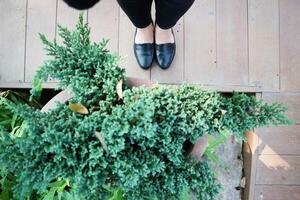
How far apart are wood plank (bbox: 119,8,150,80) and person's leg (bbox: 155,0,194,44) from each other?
15cm

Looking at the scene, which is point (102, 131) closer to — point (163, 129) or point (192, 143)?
point (163, 129)

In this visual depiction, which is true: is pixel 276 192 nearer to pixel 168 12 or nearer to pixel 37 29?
pixel 168 12

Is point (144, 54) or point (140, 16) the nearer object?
point (140, 16)

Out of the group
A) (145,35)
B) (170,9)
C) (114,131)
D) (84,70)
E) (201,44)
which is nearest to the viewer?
(114,131)

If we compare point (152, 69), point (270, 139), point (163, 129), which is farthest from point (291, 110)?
point (163, 129)

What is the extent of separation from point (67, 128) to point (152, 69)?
2.00ft

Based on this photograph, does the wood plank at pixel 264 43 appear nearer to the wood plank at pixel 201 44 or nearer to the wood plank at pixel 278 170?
the wood plank at pixel 201 44

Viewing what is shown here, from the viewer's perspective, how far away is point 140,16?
0.96 meters

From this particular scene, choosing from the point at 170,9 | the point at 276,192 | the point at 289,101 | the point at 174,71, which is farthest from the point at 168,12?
the point at 276,192

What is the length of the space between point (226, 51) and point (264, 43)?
16cm

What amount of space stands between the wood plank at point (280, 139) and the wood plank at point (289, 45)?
0.17 m

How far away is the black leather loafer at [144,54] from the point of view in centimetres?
118

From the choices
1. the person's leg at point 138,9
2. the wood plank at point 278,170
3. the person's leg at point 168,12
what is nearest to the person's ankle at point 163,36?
the person's leg at point 168,12

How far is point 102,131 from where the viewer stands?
2.18 ft
